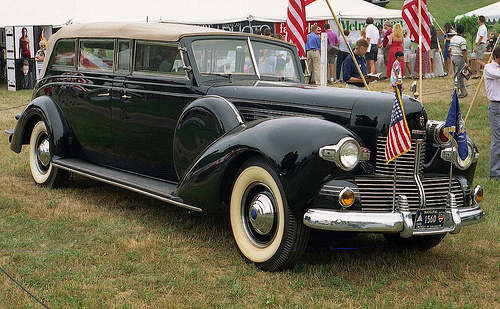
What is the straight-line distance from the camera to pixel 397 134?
4.16 meters

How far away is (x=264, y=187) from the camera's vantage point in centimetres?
460

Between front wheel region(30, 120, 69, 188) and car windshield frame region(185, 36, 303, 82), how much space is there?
2200mm

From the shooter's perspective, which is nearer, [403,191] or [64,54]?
[403,191]

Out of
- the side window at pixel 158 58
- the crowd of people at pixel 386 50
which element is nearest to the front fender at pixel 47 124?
the side window at pixel 158 58

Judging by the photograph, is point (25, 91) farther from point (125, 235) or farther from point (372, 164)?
point (372, 164)

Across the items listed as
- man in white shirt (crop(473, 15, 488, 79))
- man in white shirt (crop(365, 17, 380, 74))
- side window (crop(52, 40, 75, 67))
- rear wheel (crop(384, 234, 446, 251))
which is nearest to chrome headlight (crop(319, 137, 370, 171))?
rear wheel (crop(384, 234, 446, 251))

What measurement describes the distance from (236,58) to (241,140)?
159 cm

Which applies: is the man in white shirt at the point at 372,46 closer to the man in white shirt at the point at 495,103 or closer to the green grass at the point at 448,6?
the man in white shirt at the point at 495,103

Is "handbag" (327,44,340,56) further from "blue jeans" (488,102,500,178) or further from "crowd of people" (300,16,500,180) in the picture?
"blue jeans" (488,102,500,178)

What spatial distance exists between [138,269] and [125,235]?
0.87 m

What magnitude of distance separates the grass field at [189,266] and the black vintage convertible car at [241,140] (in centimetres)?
26

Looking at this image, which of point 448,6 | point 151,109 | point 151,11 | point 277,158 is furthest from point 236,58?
point 448,6

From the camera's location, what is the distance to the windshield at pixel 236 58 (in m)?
5.85

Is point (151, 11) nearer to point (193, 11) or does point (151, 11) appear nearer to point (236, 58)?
point (193, 11)
